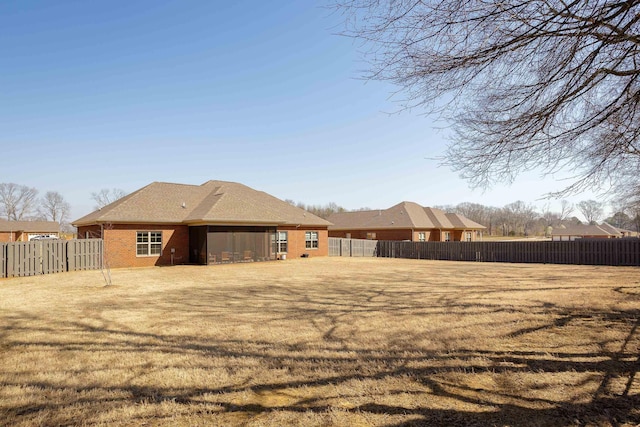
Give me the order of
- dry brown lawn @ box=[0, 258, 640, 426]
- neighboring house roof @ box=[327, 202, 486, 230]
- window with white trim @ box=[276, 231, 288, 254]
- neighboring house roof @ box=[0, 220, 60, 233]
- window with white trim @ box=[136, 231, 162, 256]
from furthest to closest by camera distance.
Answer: neighboring house roof @ box=[0, 220, 60, 233]
neighboring house roof @ box=[327, 202, 486, 230]
window with white trim @ box=[276, 231, 288, 254]
window with white trim @ box=[136, 231, 162, 256]
dry brown lawn @ box=[0, 258, 640, 426]

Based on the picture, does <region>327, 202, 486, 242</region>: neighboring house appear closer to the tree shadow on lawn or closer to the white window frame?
the white window frame

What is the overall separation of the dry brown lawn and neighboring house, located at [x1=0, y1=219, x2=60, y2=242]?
173ft

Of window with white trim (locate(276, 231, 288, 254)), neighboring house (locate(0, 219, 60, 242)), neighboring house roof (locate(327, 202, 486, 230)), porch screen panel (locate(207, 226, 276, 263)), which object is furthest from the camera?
neighboring house (locate(0, 219, 60, 242))

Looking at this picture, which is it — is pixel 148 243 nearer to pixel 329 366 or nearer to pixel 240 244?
pixel 240 244

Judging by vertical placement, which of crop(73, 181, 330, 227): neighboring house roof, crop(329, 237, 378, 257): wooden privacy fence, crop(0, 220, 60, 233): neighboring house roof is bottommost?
crop(329, 237, 378, 257): wooden privacy fence

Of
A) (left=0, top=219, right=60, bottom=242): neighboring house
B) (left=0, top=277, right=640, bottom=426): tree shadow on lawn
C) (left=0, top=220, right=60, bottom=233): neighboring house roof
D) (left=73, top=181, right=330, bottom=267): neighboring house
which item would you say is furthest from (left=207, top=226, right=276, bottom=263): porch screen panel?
(left=0, top=220, right=60, bottom=233): neighboring house roof

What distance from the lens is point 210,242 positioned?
2373 cm

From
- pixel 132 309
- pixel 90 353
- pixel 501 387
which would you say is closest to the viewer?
pixel 501 387

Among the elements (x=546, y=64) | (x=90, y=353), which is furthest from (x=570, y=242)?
(x=90, y=353)

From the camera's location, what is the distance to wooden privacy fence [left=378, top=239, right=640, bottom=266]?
24.8m

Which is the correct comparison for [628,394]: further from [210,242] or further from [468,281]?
[210,242]

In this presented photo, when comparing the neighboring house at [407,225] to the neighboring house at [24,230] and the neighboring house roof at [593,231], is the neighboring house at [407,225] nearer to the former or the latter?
the neighboring house roof at [593,231]

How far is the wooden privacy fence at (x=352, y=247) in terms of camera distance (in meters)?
35.1

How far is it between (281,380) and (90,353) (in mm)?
3395
